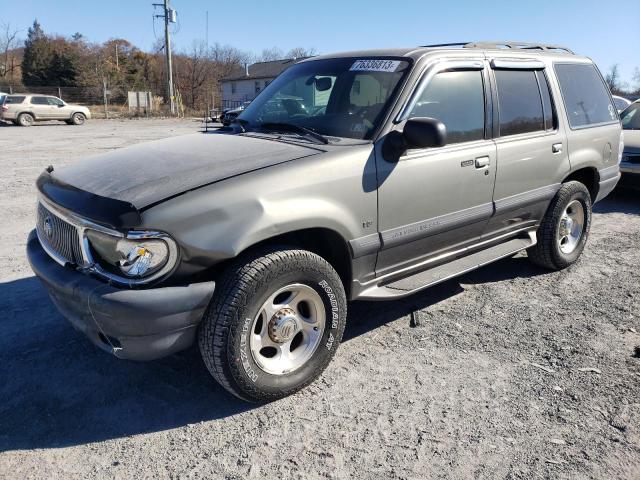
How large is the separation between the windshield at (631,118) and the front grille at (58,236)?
30.8 feet

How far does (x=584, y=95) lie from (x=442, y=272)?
2.62 metres

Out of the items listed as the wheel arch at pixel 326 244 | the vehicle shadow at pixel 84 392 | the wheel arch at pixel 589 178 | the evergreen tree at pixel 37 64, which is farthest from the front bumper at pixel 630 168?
the evergreen tree at pixel 37 64

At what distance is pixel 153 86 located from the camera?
2092 inches

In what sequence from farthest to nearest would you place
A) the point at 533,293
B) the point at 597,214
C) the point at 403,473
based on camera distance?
the point at 597,214 → the point at 533,293 → the point at 403,473

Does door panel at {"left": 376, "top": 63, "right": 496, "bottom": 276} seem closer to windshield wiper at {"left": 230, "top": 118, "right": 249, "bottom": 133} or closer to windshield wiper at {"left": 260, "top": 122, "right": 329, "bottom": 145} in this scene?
windshield wiper at {"left": 260, "top": 122, "right": 329, "bottom": 145}

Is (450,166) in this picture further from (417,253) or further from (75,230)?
(75,230)

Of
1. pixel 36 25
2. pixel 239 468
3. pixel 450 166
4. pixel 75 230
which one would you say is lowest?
pixel 239 468

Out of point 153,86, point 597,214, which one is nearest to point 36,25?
point 153,86

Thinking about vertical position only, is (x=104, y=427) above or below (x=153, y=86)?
below

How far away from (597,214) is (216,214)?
263 inches

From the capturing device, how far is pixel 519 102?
13.9 feet

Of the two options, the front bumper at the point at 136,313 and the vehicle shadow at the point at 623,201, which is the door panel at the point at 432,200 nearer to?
the front bumper at the point at 136,313

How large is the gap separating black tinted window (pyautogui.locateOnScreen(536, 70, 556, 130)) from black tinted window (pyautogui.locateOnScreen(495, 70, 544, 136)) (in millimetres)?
61

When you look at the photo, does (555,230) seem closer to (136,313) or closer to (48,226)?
(136,313)
